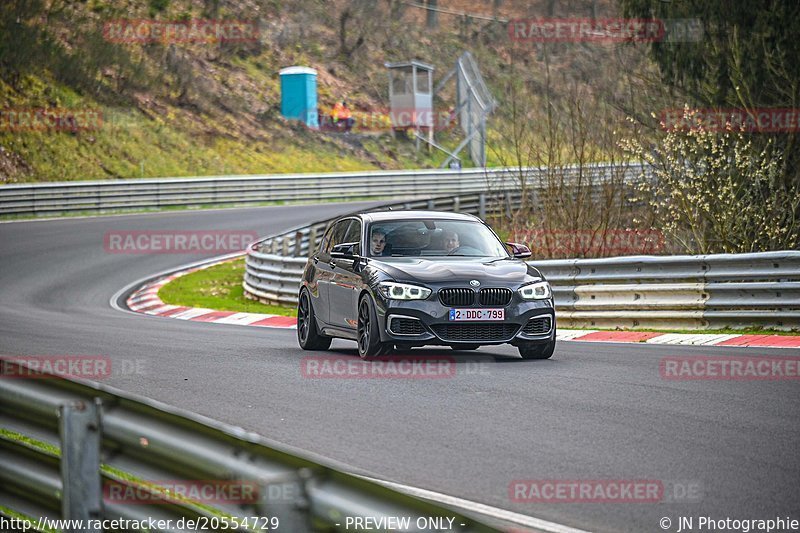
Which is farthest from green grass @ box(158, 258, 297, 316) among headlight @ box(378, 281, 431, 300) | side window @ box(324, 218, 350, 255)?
headlight @ box(378, 281, 431, 300)

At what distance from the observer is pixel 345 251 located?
13.1 meters

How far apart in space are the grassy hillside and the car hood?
60.6ft

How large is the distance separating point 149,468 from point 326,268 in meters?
10.2

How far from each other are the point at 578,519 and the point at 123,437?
270 cm

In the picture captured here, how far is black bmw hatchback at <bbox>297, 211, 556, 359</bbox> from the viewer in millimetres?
11766

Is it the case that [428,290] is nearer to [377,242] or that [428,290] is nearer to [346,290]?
[346,290]

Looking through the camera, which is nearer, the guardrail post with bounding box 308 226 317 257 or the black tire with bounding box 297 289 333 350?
the black tire with bounding box 297 289 333 350

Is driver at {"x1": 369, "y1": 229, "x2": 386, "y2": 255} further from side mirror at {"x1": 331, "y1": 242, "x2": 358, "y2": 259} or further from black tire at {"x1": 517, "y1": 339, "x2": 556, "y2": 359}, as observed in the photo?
black tire at {"x1": 517, "y1": 339, "x2": 556, "y2": 359}

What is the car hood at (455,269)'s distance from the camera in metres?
12.0

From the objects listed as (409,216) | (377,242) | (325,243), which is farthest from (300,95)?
(377,242)

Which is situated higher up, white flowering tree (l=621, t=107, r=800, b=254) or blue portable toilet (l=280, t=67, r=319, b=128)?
blue portable toilet (l=280, t=67, r=319, b=128)

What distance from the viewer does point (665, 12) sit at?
21969 mm

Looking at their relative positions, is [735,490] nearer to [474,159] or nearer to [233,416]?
[233,416]

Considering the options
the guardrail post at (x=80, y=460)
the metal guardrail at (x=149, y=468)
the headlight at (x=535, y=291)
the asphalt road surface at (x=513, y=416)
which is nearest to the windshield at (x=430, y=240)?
the headlight at (x=535, y=291)
